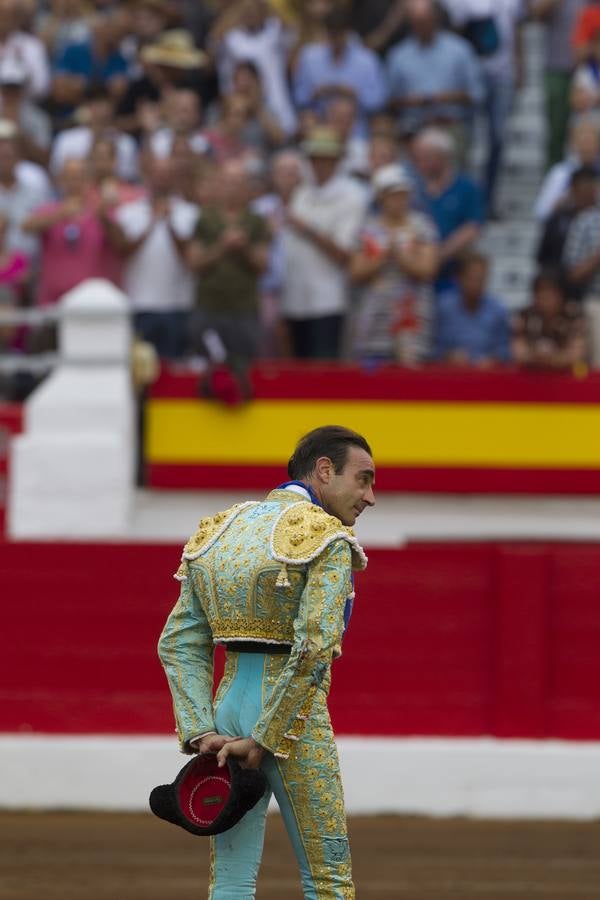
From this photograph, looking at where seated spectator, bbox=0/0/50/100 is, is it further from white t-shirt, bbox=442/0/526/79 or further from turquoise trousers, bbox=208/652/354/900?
turquoise trousers, bbox=208/652/354/900

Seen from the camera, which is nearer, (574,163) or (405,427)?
(405,427)

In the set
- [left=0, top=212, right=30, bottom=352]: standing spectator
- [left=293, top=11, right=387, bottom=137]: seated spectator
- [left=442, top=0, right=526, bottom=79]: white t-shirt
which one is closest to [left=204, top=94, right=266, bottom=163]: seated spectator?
[left=293, top=11, right=387, bottom=137]: seated spectator

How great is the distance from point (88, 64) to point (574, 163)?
116 inches

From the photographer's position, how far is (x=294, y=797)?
375 cm

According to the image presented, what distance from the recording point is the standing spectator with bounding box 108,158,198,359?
9344mm

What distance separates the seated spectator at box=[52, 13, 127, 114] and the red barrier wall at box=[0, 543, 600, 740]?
4.32m

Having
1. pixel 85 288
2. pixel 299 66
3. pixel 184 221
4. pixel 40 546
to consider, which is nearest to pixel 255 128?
pixel 299 66

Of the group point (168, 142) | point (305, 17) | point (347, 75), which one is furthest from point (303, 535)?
point (305, 17)

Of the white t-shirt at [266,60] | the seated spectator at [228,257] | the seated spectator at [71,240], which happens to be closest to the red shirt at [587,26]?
the white t-shirt at [266,60]

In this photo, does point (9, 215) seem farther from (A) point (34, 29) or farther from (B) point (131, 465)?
(A) point (34, 29)

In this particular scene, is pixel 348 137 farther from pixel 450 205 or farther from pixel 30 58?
pixel 30 58

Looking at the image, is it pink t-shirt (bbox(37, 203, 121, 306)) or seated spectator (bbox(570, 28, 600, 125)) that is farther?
seated spectator (bbox(570, 28, 600, 125))

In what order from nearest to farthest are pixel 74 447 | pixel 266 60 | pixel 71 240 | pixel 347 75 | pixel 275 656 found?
pixel 275 656
pixel 74 447
pixel 71 240
pixel 347 75
pixel 266 60

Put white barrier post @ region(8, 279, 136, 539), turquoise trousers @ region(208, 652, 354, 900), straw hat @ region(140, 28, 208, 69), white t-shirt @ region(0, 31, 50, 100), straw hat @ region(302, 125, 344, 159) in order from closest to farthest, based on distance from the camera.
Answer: turquoise trousers @ region(208, 652, 354, 900) → white barrier post @ region(8, 279, 136, 539) → straw hat @ region(302, 125, 344, 159) → straw hat @ region(140, 28, 208, 69) → white t-shirt @ region(0, 31, 50, 100)
